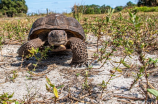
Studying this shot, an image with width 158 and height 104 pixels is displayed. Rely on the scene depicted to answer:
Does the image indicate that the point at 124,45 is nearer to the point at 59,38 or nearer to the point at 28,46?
the point at 59,38

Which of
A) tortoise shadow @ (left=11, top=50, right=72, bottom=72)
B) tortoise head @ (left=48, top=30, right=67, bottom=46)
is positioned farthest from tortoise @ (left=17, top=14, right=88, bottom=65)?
tortoise shadow @ (left=11, top=50, right=72, bottom=72)

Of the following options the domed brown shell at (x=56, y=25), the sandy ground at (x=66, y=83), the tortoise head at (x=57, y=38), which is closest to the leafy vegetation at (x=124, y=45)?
the sandy ground at (x=66, y=83)

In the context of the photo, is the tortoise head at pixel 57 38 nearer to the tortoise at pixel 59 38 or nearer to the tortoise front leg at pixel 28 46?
the tortoise at pixel 59 38

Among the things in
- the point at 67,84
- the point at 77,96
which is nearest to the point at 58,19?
the point at 67,84

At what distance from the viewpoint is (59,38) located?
2.40m

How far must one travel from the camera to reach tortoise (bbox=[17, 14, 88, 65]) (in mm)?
2463

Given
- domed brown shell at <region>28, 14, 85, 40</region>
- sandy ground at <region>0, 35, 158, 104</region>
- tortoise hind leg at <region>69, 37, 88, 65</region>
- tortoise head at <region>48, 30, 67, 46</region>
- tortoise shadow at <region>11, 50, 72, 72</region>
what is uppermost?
domed brown shell at <region>28, 14, 85, 40</region>

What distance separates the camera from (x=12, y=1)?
41.6 metres

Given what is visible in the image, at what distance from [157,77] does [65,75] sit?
3.87ft

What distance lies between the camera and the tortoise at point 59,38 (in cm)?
246

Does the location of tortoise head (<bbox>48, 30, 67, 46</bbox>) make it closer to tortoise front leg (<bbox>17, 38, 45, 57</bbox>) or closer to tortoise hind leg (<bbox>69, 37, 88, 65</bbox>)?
tortoise hind leg (<bbox>69, 37, 88, 65</bbox>)

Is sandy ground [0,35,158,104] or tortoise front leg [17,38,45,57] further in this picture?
tortoise front leg [17,38,45,57]

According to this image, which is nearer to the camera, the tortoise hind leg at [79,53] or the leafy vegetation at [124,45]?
the leafy vegetation at [124,45]

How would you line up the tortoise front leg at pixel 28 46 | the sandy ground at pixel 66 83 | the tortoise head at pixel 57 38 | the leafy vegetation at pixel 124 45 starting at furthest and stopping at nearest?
the tortoise front leg at pixel 28 46, the tortoise head at pixel 57 38, the sandy ground at pixel 66 83, the leafy vegetation at pixel 124 45
